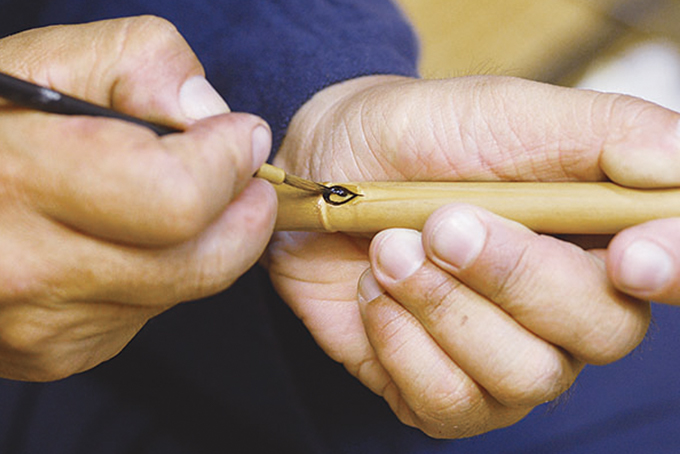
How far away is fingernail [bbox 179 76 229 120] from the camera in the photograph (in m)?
0.41

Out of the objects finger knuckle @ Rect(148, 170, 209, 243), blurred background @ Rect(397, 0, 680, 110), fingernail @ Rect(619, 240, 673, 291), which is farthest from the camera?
blurred background @ Rect(397, 0, 680, 110)

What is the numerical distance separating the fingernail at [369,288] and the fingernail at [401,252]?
2.0 inches

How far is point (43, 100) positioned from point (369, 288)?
1.08ft

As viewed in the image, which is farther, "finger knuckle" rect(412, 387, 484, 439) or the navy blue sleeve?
the navy blue sleeve

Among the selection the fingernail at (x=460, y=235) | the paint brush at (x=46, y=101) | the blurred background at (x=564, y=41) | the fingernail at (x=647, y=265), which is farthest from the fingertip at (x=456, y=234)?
the blurred background at (x=564, y=41)

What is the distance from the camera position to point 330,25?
29.3 inches

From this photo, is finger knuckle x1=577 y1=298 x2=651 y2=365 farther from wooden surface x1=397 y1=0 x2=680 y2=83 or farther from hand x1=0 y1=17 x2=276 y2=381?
wooden surface x1=397 y1=0 x2=680 y2=83

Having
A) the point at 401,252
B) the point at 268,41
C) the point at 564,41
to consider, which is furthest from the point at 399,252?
the point at 564,41

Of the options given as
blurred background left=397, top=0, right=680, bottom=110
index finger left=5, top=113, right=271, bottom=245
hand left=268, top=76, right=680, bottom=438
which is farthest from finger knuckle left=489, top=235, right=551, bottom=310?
blurred background left=397, top=0, right=680, bottom=110

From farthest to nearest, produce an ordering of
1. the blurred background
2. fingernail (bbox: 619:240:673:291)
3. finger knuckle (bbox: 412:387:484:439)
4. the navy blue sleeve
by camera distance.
Answer: the blurred background < the navy blue sleeve < finger knuckle (bbox: 412:387:484:439) < fingernail (bbox: 619:240:673:291)

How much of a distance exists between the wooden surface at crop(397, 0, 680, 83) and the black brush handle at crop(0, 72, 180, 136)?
1.06 meters

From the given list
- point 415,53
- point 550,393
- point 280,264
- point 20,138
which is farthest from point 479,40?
point 20,138

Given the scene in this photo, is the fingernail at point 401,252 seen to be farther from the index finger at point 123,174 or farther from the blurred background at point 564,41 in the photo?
the blurred background at point 564,41

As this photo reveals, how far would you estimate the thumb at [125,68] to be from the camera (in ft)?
1.33
